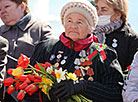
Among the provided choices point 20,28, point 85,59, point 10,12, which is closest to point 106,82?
point 85,59

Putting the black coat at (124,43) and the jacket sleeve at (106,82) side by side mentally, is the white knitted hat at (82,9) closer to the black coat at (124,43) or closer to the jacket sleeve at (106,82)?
the jacket sleeve at (106,82)

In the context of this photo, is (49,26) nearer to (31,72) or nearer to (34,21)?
(34,21)

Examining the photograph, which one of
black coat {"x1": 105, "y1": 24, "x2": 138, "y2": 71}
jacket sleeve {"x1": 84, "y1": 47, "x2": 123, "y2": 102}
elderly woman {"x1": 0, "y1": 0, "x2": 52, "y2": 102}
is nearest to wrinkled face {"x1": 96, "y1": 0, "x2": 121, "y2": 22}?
black coat {"x1": 105, "y1": 24, "x2": 138, "y2": 71}

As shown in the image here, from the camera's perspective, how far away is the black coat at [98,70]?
3.03m

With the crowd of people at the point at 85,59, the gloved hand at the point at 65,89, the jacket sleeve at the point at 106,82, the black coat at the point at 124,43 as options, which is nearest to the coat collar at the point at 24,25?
the crowd of people at the point at 85,59

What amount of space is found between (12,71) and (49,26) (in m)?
1.67

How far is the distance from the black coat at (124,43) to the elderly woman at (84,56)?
732mm

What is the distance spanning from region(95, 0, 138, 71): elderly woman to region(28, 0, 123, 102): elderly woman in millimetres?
797

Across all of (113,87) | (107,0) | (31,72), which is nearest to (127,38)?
(107,0)

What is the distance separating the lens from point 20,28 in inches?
171

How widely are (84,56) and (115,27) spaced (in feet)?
3.72

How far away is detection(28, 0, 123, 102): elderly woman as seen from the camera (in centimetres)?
304

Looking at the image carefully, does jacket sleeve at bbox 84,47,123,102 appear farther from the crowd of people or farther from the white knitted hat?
the white knitted hat

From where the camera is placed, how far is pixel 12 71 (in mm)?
2908
